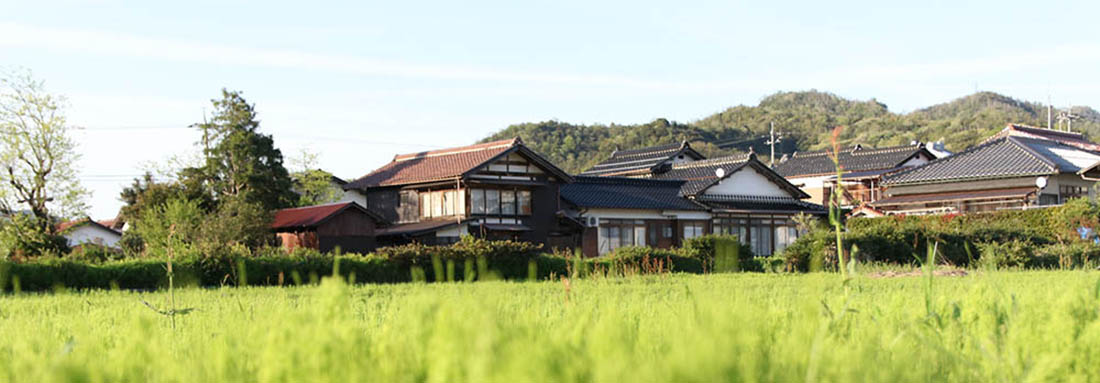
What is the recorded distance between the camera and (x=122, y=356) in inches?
120

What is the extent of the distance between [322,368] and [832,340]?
2.01 metres

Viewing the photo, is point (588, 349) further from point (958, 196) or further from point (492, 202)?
point (958, 196)

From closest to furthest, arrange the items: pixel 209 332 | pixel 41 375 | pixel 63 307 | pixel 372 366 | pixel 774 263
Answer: pixel 41 375 < pixel 372 366 < pixel 209 332 < pixel 63 307 < pixel 774 263

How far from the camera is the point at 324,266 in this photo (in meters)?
18.0

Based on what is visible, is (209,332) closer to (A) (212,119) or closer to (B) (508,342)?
(B) (508,342)

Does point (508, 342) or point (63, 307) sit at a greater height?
point (508, 342)

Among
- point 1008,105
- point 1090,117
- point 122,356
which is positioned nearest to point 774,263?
point 122,356

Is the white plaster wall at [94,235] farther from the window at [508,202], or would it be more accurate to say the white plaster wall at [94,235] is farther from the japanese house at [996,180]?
the japanese house at [996,180]

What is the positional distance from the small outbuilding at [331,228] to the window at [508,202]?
4.15 meters

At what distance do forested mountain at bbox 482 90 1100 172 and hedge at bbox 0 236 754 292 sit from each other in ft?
141

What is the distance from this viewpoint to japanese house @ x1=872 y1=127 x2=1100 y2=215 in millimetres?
30312

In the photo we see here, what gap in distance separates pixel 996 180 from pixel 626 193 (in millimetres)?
12824

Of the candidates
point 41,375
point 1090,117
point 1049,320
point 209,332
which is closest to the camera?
point 41,375

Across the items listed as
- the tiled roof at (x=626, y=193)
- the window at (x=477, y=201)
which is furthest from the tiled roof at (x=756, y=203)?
the window at (x=477, y=201)
